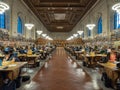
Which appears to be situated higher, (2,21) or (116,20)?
(116,20)

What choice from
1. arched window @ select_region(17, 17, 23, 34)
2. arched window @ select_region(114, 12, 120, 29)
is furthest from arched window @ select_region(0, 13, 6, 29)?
arched window @ select_region(114, 12, 120, 29)

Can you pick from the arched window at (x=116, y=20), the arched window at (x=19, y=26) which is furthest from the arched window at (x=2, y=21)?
the arched window at (x=116, y=20)

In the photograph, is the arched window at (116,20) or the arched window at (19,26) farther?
the arched window at (19,26)

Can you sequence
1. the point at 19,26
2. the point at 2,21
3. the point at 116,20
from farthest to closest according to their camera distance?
the point at 19,26 → the point at 116,20 → the point at 2,21

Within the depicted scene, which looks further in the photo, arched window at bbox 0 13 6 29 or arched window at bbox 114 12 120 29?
arched window at bbox 114 12 120 29

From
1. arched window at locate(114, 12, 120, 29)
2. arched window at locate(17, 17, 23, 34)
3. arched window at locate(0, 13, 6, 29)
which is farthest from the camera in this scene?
arched window at locate(17, 17, 23, 34)

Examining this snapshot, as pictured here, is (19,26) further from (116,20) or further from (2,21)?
(116,20)

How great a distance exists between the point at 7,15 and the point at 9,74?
11.1 metres

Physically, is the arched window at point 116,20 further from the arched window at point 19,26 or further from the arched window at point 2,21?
the arched window at point 19,26

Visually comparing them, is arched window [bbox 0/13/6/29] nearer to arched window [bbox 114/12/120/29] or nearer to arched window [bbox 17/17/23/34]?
arched window [bbox 17/17/23/34]

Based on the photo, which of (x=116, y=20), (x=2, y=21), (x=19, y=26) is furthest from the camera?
(x=19, y=26)

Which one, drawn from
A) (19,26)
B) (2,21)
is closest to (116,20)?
(2,21)

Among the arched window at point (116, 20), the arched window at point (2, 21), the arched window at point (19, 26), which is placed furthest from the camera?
the arched window at point (19, 26)

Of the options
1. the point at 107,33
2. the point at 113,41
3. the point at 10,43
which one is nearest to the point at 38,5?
the point at 10,43
